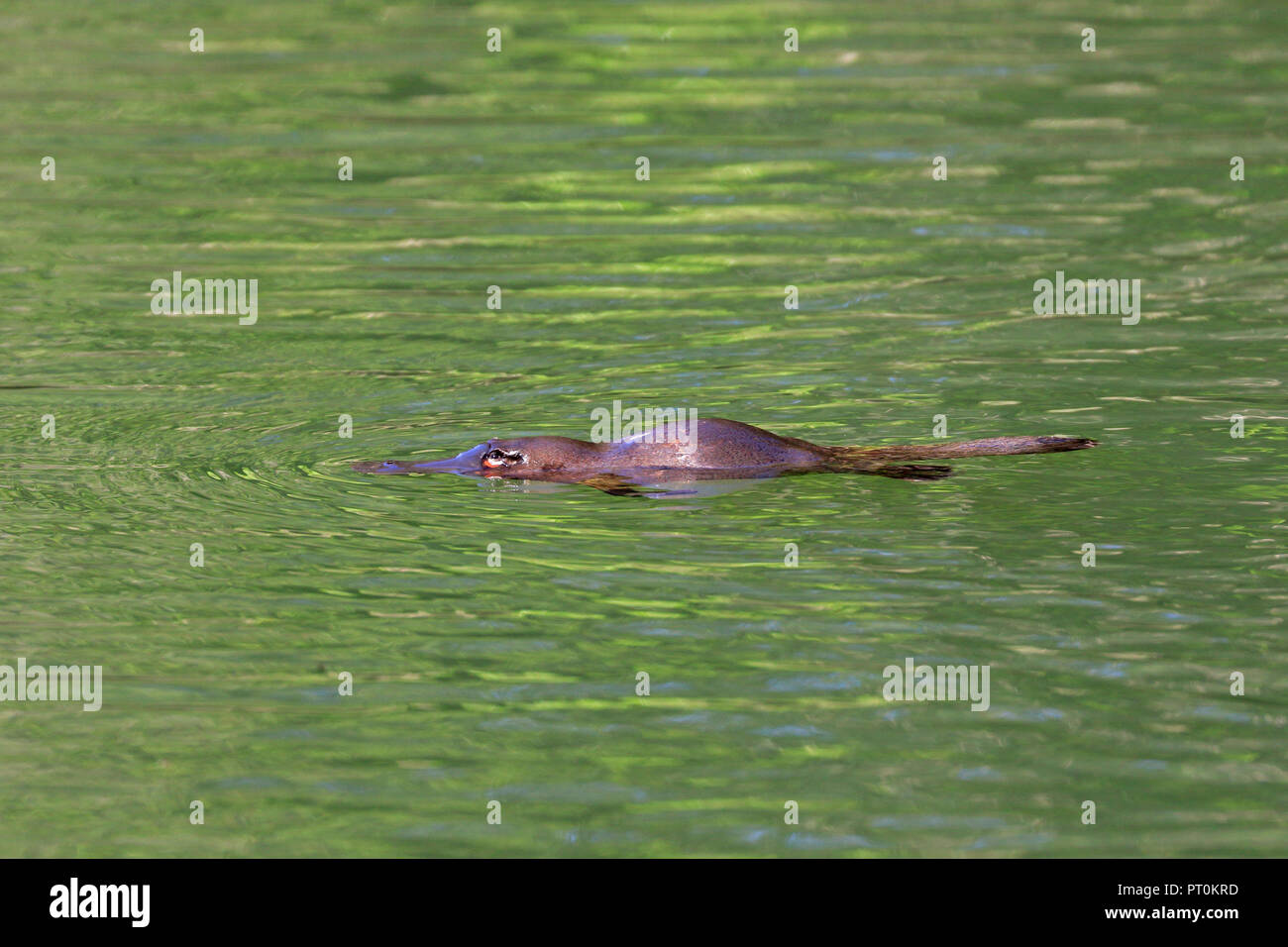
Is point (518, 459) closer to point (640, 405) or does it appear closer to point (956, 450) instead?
point (640, 405)

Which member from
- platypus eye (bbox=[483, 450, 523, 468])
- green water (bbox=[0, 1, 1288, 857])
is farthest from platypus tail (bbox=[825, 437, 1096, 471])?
platypus eye (bbox=[483, 450, 523, 468])

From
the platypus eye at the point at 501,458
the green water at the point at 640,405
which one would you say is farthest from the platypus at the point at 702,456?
the green water at the point at 640,405

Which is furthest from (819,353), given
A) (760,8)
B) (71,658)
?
(760,8)

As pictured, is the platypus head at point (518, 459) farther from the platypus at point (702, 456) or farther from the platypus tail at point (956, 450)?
the platypus tail at point (956, 450)

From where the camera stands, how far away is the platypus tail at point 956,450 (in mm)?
8430

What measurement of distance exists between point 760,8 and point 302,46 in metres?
4.22

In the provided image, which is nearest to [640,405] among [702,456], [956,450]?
[702,456]

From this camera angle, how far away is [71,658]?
6941mm

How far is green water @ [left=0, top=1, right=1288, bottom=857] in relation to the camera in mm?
5949

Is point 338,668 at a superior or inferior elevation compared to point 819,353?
inferior

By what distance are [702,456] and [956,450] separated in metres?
1.15

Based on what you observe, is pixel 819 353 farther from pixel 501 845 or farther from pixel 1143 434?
pixel 501 845

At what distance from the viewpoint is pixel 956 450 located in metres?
8.55

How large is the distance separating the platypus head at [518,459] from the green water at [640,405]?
15cm
